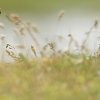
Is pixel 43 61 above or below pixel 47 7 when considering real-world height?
below

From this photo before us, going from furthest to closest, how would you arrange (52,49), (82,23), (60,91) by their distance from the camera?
(82,23), (52,49), (60,91)

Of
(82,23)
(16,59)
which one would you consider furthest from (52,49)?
(82,23)

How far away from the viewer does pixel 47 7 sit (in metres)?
25.9

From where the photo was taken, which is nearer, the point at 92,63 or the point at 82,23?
the point at 92,63

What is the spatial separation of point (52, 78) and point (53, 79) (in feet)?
0.09

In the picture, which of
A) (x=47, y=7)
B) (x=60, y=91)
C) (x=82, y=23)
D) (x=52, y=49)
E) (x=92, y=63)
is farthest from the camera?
(x=47, y=7)

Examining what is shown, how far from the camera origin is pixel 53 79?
7105 mm

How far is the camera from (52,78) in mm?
7129

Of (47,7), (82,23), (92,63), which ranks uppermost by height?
(47,7)

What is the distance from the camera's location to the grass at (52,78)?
263 inches

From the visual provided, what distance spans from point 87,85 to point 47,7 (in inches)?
752

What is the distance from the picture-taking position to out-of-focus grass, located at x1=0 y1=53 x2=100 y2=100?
263 inches

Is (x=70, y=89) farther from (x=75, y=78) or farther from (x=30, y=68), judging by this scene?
(x=30, y=68)

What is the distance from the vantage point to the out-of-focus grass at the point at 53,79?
21.9ft
